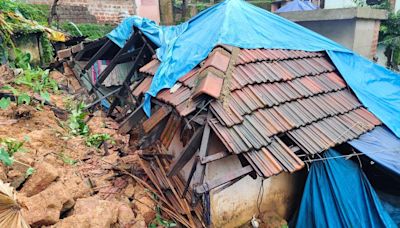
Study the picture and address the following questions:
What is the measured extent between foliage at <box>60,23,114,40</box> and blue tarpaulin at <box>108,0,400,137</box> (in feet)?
24.4

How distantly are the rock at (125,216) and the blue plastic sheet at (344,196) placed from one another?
102 inches

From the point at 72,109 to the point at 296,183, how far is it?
5.80 metres

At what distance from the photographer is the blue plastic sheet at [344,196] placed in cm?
400

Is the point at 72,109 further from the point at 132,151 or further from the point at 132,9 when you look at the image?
the point at 132,9

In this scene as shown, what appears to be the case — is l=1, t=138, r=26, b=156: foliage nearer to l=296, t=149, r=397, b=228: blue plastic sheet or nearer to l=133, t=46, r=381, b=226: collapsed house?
l=133, t=46, r=381, b=226: collapsed house

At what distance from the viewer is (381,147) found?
4.00m

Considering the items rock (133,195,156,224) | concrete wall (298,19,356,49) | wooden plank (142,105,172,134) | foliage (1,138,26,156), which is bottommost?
rock (133,195,156,224)

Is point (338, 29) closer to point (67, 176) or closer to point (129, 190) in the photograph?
point (129, 190)

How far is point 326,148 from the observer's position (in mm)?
3652

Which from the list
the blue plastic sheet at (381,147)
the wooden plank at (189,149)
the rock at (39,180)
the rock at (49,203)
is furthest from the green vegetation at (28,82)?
the blue plastic sheet at (381,147)

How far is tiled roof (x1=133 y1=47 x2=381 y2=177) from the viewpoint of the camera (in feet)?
10.7

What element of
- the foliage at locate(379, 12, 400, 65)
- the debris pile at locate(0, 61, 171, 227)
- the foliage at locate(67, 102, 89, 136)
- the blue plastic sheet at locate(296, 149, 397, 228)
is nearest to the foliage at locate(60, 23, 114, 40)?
the debris pile at locate(0, 61, 171, 227)

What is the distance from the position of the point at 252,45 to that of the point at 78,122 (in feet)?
14.9

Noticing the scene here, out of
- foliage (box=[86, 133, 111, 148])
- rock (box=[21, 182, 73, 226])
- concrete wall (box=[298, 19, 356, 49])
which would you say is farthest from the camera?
concrete wall (box=[298, 19, 356, 49])
